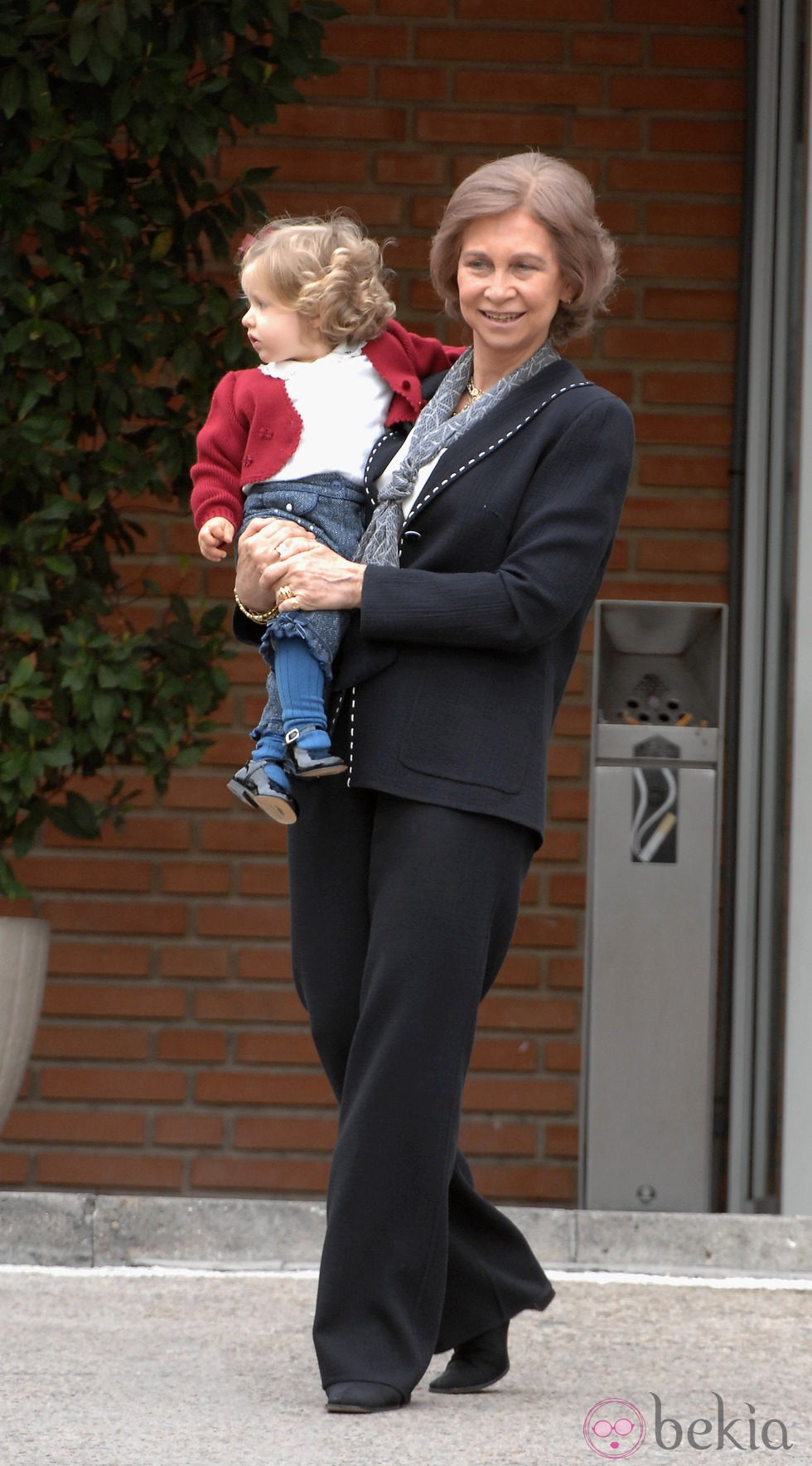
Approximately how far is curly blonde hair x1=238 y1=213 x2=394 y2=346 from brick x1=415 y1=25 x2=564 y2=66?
262 cm

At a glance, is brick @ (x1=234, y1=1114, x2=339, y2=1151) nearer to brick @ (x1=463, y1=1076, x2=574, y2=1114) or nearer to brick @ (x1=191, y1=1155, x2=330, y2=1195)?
brick @ (x1=191, y1=1155, x2=330, y2=1195)

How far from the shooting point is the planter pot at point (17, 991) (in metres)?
4.54

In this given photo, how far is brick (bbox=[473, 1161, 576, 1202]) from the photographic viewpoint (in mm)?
5355

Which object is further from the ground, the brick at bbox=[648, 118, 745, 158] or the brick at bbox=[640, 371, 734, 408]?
the brick at bbox=[648, 118, 745, 158]

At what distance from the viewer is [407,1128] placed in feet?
9.27

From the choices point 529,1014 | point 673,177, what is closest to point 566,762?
point 529,1014

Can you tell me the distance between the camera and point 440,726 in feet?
9.39

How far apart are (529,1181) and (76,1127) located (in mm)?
1228

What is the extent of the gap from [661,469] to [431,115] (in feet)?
3.71

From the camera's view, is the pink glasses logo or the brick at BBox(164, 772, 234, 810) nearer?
the pink glasses logo

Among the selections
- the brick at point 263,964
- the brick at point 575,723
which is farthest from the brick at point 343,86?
the brick at point 263,964

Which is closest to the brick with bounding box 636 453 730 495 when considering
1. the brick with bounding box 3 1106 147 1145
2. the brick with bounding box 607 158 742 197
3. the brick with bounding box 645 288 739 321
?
the brick with bounding box 645 288 739 321

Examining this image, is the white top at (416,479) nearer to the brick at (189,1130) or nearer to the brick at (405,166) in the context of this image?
the brick at (405,166)

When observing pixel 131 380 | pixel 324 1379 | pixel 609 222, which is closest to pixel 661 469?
pixel 609 222
